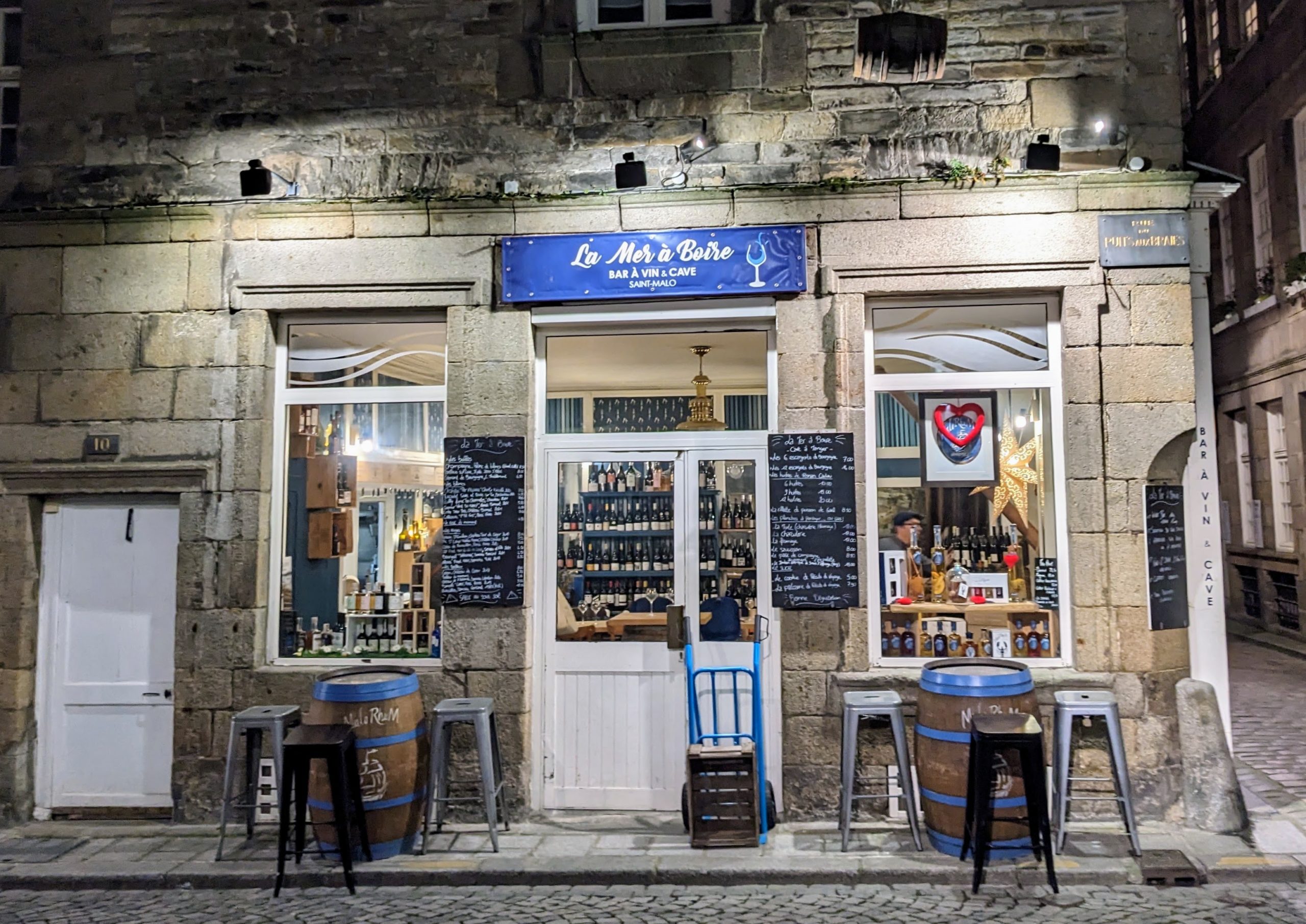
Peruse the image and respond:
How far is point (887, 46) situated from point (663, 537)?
318 cm

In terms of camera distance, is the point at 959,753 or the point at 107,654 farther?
the point at 107,654

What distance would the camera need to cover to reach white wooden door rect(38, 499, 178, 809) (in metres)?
6.23

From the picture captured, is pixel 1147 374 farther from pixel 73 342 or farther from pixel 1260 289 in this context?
pixel 1260 289

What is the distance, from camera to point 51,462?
6266 mm

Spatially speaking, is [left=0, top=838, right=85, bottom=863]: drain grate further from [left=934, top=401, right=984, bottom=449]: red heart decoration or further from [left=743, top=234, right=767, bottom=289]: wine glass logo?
[left=934, top=401, right=984, bottom=449]: red heart decoration

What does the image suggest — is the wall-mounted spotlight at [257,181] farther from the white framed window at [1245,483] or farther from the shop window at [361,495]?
the white framed window at [1245,483]

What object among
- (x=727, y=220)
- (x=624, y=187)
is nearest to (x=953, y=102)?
(x=727, y=220)

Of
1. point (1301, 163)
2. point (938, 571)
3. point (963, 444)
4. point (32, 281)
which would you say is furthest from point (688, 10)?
point (1301, 163)

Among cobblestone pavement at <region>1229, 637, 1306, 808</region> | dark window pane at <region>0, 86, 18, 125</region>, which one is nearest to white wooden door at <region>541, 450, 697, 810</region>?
cobblestone pavement at <region>1229, 637, 1306, 808</region>

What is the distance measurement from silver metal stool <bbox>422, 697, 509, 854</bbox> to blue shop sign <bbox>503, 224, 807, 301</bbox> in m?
2.47

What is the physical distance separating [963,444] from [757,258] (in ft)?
5.54

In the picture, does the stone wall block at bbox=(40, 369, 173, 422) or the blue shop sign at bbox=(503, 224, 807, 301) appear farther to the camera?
the stone wall block at bbox=(40, 369, 173, 422)

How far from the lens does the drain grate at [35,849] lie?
5.39m

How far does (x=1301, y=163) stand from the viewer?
13.2 meters
